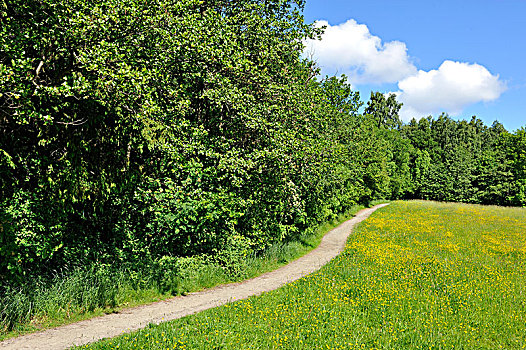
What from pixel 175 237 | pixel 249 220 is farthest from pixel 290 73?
pixel 175 237

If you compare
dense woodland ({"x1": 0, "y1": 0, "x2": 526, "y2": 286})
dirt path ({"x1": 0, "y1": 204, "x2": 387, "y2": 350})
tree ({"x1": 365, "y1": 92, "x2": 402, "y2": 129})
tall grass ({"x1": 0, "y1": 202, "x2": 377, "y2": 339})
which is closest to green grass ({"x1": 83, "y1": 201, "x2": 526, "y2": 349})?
dirt path ({"x1": 0, "y1": 204, "x2": 387, "y2": 350})

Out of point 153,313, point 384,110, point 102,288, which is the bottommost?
point 153,313

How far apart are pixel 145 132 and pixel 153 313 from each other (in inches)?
175

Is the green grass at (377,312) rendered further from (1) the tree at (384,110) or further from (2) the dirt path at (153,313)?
(1) the tree at (384,110)

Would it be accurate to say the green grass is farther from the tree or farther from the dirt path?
the tree

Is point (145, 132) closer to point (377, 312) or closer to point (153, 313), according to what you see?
point (153, 313)

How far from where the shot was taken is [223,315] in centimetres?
714

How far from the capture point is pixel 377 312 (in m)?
7.61

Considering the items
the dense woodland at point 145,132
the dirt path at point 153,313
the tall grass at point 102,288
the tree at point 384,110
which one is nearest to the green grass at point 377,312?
the dirt path at point 153,313

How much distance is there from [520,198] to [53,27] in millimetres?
70023

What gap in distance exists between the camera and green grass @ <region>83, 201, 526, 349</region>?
6.15 meters

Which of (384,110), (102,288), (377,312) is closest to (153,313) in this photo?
(102,288)

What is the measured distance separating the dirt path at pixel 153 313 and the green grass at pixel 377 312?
665 mm

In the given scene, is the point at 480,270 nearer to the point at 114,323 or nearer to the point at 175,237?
the point at 175,237
